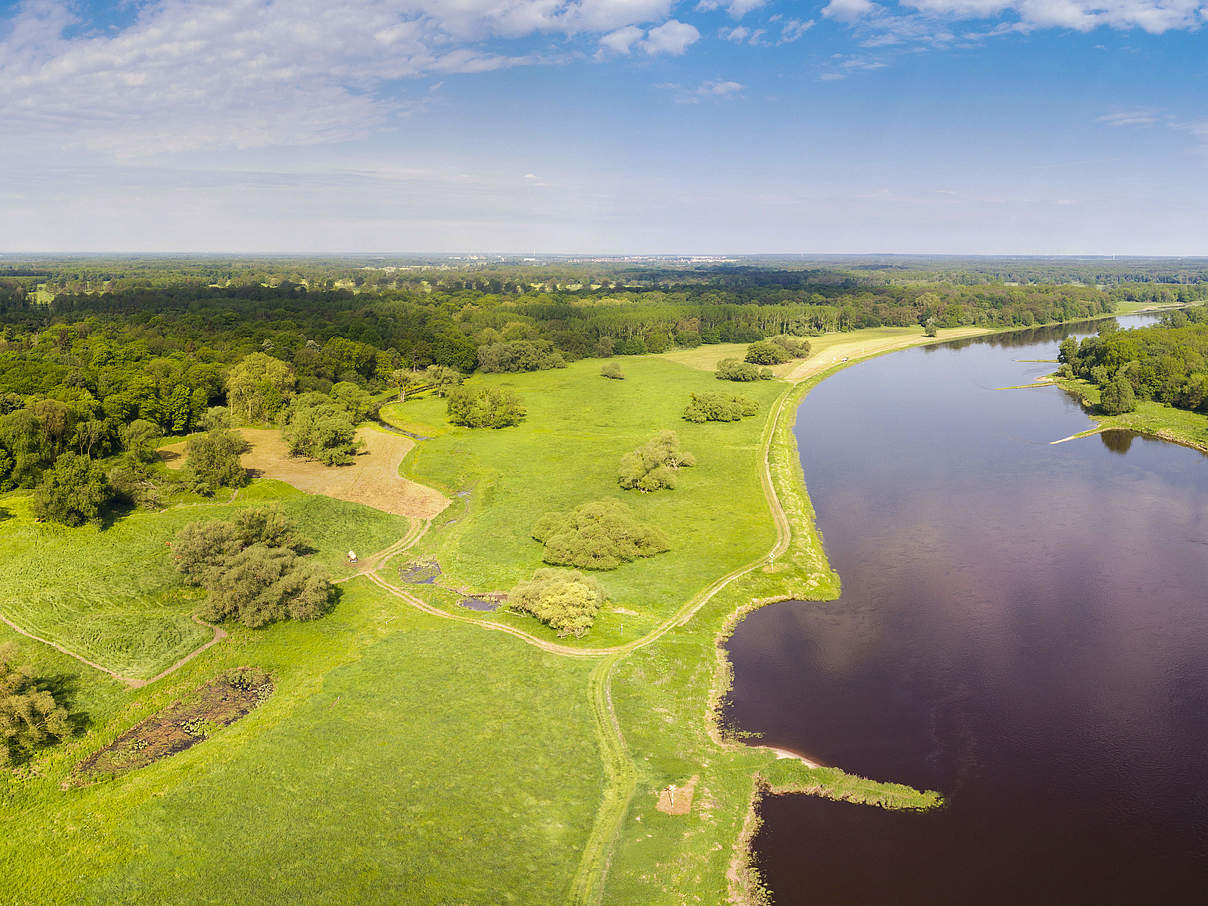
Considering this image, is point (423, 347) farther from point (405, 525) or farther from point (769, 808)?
point (769, 808)

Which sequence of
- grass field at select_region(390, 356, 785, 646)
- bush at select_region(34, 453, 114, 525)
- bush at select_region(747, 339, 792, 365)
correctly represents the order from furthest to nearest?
bush at select_region(747, 339, 792, 365)
bush at select_region(34, 453, 114, 525)
grass field at select_region(390, 356, 785, 646)

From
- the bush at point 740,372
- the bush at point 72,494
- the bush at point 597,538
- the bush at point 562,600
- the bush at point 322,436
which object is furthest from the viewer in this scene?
the bush at point 740,372

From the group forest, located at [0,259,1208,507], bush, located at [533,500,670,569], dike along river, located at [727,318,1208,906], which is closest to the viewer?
dike along river, located at [727,318,1208,906]

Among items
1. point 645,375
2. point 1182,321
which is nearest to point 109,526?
point 645,375

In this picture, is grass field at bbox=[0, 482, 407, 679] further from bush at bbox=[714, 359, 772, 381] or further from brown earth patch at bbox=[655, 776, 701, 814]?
bush at bbox=[714, 359, 772, 381]

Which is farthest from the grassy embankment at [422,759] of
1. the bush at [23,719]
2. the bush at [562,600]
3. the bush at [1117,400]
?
the bush at [1117,400]

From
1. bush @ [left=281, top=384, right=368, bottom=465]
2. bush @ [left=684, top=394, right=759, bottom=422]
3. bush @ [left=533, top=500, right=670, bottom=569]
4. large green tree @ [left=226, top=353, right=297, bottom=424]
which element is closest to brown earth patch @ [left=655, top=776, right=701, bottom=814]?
bush @ [left=533, top=500, right=670, bottom=569]

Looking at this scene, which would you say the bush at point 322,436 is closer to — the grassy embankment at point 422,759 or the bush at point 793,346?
the grassy embankment at point 422,759
